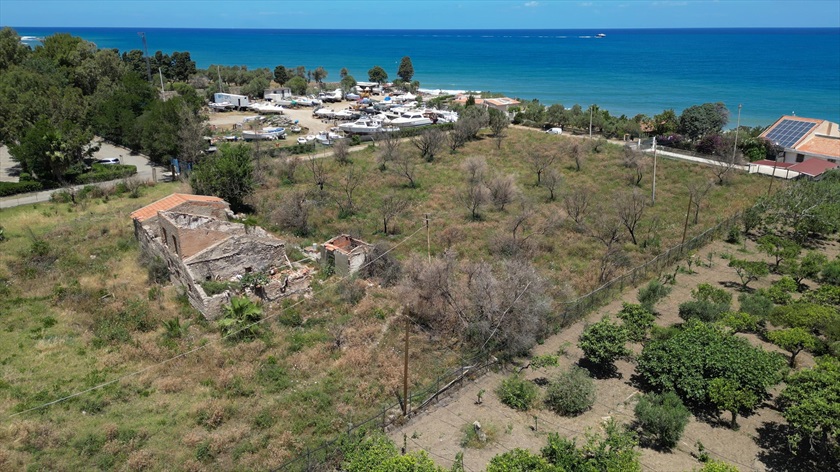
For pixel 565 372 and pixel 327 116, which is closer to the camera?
pixel 565 372

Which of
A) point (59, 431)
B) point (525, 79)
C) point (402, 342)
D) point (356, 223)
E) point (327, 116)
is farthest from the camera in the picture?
point (525, 79)

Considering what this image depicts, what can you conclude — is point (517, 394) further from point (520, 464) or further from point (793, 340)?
point (793, 340)

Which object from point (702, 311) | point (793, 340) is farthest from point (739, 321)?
point (793, 340)

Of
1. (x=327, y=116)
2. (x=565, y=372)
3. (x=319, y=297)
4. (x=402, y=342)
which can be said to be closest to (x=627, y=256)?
(x=565, y=372)

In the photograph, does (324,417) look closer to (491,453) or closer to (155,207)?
(491,453)

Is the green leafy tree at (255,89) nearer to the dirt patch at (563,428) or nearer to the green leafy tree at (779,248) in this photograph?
the green leafy tree at (779,248)

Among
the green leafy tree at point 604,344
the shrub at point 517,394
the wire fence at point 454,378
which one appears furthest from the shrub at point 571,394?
the wire fence at point 454,378
